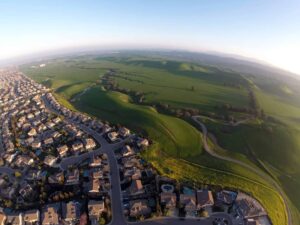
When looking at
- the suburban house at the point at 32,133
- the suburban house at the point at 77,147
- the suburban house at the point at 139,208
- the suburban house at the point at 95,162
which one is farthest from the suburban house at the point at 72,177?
the suburban house at the point at 32,133

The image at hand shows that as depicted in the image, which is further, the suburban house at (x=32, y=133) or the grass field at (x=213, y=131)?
the suburban house at (x=32, y=133)

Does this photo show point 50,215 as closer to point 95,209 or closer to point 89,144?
point 95,209

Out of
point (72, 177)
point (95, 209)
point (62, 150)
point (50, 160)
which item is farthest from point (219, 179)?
point (50, 160)

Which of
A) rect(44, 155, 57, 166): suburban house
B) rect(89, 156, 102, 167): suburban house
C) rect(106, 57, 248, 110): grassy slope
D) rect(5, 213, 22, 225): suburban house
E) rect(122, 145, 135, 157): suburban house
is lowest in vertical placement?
rect(5, 213, 22, 225): suburban house

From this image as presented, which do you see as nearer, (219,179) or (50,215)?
(50,215)

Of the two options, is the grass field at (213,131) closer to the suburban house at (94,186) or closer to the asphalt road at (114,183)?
the asphalt road at (114,183)

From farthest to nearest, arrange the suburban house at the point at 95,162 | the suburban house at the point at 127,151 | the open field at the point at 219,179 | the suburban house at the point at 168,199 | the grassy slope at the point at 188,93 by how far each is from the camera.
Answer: the grassy slope at the point at 188,93 < the suburban house at the point at 127,151 < the suburban house at the point at 95,162 < the open field at the point at 219,179 < the suburban house at the point at 168,199

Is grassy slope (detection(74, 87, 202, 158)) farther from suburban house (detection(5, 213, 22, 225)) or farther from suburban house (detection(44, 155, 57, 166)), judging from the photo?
suburban house (detection(5, 213, 22, 225))

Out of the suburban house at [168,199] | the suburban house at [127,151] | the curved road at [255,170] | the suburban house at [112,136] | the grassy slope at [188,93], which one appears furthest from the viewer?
the grassy slope at [188,93]

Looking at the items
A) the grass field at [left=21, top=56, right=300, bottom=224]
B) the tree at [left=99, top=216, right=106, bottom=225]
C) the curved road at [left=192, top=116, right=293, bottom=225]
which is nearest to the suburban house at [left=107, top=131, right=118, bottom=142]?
the grass field at [left=21, top=56, right=300, bottom=224]

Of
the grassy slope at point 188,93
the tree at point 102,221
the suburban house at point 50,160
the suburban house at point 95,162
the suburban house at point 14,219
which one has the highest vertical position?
the grassy slope at point 188,93

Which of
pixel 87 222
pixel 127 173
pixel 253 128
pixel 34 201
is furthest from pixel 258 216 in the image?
pixel 34 201

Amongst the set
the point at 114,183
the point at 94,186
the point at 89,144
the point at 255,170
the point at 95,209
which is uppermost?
the point at 89,144

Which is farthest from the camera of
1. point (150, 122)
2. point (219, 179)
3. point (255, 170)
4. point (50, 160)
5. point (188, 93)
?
point (188, 93)
